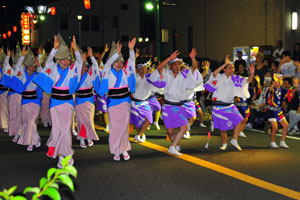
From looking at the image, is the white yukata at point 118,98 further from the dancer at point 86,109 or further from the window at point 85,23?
the window at point 85,23

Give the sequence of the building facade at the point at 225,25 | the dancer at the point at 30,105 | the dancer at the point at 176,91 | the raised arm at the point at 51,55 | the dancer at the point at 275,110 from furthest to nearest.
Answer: the building facade at the point at 225,25 < the dancer at the point at 30,105 < the dancer at the point at 275,110 < the dancer at the point at 176,91 < the raised arm at the point at 51,55

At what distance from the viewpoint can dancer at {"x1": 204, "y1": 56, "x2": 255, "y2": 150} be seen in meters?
8.38

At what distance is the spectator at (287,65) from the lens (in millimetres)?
11812

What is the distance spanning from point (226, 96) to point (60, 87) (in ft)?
10.6

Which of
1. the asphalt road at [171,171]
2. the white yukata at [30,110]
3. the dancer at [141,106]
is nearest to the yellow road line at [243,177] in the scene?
the asphalt road at [171,171]

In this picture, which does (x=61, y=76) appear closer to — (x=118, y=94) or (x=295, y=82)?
(x=118, y=94)

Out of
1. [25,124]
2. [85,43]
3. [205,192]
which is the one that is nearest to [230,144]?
[205,192]

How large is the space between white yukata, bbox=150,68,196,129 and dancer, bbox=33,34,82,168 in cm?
168

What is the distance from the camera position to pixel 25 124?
351 inches

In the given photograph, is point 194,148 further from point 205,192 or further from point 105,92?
point 205,192

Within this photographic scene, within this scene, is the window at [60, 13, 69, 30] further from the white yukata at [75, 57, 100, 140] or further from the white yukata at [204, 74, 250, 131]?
the white yukata at [204, 74, 250, 131]

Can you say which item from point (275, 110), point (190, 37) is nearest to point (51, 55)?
point (275, 110)

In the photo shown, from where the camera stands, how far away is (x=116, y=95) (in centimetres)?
759

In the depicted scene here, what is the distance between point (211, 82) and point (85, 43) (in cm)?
3917
